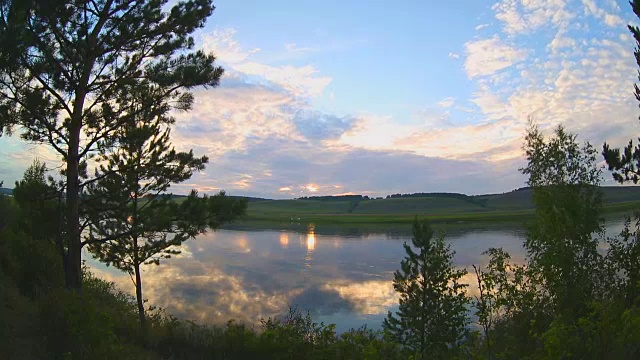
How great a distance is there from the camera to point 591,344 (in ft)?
16.3

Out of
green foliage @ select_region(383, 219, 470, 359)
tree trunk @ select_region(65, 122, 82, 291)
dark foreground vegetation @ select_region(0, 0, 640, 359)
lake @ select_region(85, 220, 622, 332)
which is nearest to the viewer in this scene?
dark foreground vegetation @ select_region(0, 0, 640, 359)

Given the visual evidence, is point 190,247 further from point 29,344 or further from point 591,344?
point 591,344

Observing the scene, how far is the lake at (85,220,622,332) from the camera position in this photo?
75.6 feet

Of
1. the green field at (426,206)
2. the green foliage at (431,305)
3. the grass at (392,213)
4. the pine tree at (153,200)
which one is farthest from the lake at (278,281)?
the green field at (426,206)

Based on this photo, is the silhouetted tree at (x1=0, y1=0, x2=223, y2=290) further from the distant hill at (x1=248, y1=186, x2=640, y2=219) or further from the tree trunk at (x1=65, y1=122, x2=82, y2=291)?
the distant hill at (x1=248, y1=186, x2=640, y2=219)

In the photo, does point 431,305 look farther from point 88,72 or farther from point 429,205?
point 429,205

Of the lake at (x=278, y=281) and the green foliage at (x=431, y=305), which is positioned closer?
the green foliage at (x=431, y=305)

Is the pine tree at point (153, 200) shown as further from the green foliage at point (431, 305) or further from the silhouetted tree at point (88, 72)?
the green foliage at point (431, 305)

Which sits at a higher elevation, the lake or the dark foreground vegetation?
the dark foreground vegetation

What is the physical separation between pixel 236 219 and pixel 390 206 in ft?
450

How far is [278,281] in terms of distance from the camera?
31.9 meters

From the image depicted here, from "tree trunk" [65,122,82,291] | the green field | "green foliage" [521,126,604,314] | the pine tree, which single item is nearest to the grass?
the green field

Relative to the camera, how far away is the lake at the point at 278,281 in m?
23.0

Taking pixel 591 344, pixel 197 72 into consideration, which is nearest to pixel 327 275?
pixel 197 72
